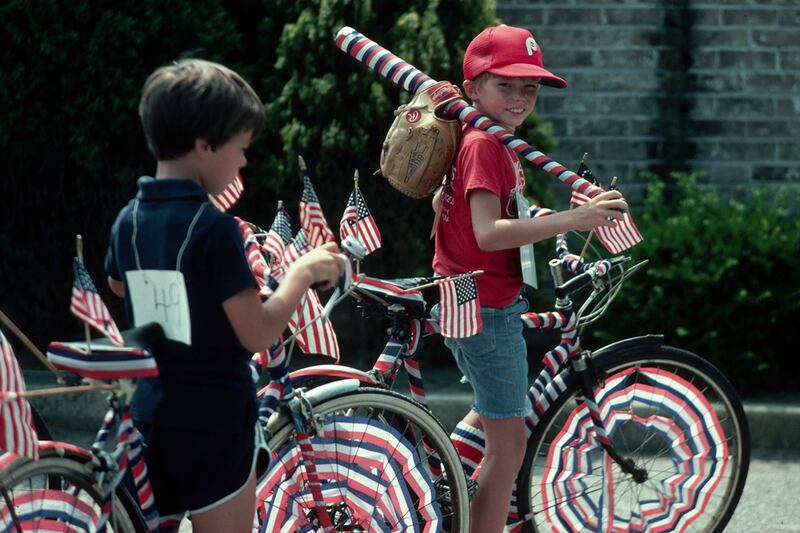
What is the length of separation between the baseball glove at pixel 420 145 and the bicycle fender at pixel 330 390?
22.7 inches

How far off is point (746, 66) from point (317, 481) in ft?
16.1

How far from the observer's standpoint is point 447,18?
21.8 ft

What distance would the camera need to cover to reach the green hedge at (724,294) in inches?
248

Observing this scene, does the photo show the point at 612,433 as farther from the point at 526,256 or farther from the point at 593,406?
the point at 526,256

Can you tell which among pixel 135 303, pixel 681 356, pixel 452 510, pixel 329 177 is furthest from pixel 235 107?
pixel 329 177

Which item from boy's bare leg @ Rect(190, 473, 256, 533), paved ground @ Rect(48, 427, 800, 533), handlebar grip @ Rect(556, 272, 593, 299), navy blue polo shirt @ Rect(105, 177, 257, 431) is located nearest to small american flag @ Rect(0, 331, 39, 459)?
navy blue polo shirt @ Rect(105, 177, 257, 431)

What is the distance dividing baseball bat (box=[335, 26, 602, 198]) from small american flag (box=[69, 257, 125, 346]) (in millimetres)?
1369

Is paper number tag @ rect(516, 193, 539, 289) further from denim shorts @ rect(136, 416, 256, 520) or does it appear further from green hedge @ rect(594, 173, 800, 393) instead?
green hedge @ rect(594, 173, 800, 393)

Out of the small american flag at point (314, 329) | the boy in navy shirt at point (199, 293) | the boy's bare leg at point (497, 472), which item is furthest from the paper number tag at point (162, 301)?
the boy's bare leg at point (497, 472)

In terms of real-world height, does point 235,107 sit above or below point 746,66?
below

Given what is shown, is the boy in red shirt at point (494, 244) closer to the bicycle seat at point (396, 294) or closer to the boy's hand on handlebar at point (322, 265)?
the bicycle seat at point (396, 294)

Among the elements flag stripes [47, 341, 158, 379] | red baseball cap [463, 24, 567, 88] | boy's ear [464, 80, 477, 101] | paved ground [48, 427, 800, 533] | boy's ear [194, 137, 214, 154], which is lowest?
paved ground [48, 427, 800, 533]

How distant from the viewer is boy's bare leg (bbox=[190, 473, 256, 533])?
3.01 metres

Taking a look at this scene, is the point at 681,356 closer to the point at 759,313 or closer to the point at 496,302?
the point at 496,302
